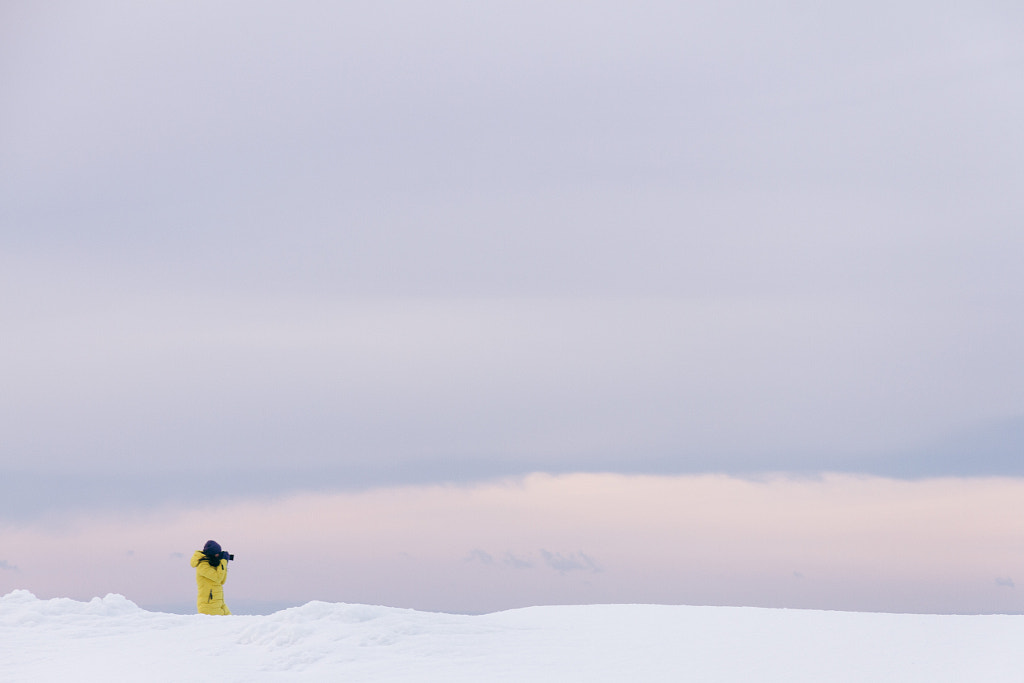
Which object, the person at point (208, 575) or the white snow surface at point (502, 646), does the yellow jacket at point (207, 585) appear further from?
the white snow surface at point (502, 646)

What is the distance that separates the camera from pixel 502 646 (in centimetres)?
1634

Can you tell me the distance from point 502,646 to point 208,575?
7.27 meters

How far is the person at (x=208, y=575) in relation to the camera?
20734 mm

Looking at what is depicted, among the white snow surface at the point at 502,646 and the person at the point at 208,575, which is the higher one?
the person at the point at 208,575

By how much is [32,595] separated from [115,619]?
2.58 metres

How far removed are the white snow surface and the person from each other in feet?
5.51

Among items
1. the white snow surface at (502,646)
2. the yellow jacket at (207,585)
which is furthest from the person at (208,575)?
the white snow surface at (502,646)

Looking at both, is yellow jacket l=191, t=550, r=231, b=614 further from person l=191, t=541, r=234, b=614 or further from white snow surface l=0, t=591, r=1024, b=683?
white snow surface l=0, t=591, r=1024, b=683

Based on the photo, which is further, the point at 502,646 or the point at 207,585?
the point at 207,585

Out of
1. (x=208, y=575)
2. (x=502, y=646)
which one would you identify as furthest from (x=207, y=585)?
(x=502, y=646)

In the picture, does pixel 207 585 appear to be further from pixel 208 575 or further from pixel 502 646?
pixel 502 646

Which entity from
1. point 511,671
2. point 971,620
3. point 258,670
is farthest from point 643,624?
point 258,670

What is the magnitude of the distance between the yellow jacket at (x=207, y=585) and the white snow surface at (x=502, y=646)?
1678mm

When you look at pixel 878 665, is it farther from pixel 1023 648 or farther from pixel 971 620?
pixel 971 620
